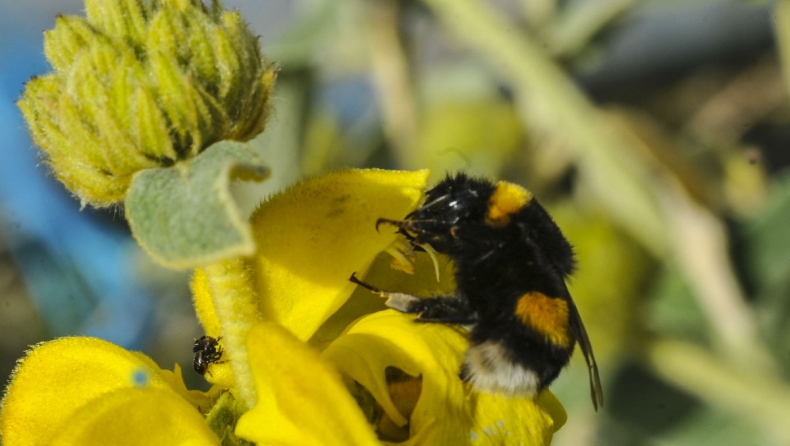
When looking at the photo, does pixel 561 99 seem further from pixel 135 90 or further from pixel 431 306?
pixel 135 90

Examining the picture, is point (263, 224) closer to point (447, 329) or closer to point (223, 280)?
point (223, 280)

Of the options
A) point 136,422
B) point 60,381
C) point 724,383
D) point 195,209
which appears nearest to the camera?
point 195,209

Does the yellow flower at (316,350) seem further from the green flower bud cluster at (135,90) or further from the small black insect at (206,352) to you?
the green flower bud cluster at (135,90)

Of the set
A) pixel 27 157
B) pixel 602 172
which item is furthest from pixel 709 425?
pixel 27 157

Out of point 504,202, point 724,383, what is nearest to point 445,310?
point 504,202

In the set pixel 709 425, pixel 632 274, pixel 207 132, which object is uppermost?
pixel 207 132

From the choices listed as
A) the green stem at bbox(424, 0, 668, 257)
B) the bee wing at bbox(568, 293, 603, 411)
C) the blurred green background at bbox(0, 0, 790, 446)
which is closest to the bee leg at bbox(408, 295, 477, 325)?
the bee wing at bbox(568, 293, 603, 411)

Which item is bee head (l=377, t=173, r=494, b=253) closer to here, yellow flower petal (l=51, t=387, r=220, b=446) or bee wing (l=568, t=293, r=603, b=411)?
bee wing (l=568, t=293, r=603, b=411)
